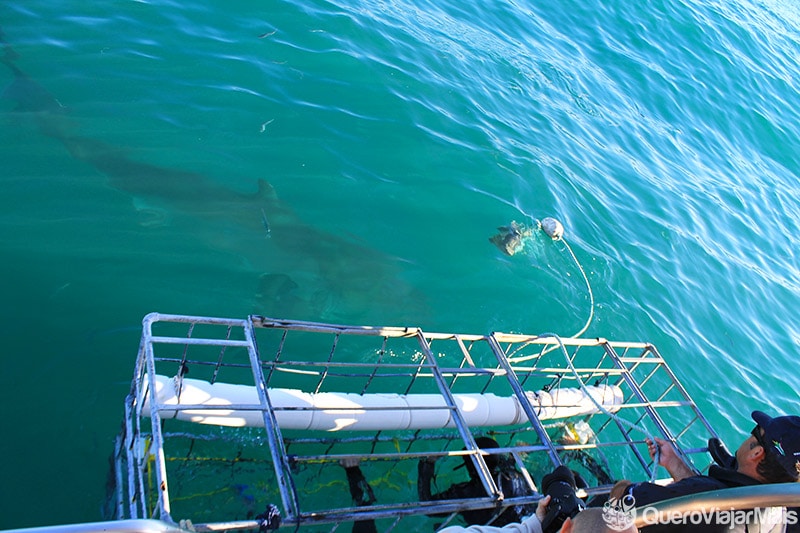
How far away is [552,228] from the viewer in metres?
10.5

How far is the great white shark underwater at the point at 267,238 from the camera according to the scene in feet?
26.4

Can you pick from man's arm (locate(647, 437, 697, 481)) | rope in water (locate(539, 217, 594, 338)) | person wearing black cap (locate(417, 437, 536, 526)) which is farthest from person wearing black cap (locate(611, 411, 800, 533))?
rope in water (locate(539, 217, 594, 338))

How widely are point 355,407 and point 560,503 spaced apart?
70.1 inches

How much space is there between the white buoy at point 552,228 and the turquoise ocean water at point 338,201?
0.97 ft

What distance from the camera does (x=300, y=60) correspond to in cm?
1179

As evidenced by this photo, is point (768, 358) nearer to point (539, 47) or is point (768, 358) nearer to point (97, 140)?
point (539, 47)

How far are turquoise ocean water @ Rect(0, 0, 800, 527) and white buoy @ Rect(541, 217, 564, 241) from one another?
294 millimetres

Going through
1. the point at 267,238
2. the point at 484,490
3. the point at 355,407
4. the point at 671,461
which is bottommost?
the point at 267,238

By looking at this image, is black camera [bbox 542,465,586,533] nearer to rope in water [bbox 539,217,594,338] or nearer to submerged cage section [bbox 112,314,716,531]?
submerged cage section [bbox 112,314,716,531]

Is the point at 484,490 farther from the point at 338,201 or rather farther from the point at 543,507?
the point at 338,201

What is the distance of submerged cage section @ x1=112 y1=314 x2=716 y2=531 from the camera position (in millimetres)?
4516

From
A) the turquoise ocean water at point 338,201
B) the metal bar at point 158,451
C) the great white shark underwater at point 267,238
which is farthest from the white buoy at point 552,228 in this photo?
the metal bar at point 158,451

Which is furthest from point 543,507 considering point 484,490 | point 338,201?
point 338,201

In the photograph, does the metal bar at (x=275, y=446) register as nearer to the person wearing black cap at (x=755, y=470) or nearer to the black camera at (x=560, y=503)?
the black camera at (x=560, y=503)
